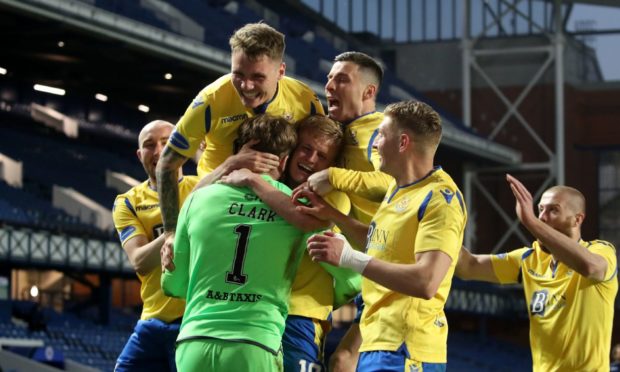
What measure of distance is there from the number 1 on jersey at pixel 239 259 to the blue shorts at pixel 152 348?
2.11m

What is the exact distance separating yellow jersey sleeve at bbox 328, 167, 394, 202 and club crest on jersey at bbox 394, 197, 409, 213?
0.41 m

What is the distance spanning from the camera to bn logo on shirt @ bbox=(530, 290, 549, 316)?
8656 mm

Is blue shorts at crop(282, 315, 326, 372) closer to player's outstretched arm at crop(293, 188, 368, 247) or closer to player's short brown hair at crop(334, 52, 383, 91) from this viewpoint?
player's outstretched arm at crop(293, 188, 368, 247)

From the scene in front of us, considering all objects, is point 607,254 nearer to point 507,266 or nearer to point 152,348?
point 507,266

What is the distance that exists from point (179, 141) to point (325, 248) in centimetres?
173

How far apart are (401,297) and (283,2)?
4207 cm

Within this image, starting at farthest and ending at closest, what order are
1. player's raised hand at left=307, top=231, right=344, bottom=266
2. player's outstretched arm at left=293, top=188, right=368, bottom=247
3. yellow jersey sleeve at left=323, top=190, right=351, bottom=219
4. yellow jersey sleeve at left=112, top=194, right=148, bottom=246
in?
1. yellow jersey sleeve at left=112, top=194, right=148, bottom=246
2. yellow jersey sleeve at left=323, top=190, right=351, bottom=219
3. player's outstretched arm at left=293, top=188, right=368, bottom=247
4. player's raised hand at left=307, top=231, right=344, bottom=266

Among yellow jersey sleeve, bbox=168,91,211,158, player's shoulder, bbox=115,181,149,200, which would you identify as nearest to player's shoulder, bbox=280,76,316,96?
yellow jersey sleeve, bbox=168,91,211,158

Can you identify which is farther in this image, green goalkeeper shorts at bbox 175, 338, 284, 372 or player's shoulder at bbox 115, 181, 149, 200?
player's shoulder at bbox 115, 181, 149, 200

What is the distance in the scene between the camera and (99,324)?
103 ft

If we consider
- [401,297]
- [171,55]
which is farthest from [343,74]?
[171,55]

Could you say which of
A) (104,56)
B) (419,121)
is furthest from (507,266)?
(104,56)

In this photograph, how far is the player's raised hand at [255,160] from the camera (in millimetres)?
5965

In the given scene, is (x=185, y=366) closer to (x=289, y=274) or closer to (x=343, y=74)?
(x=289, y=274)
